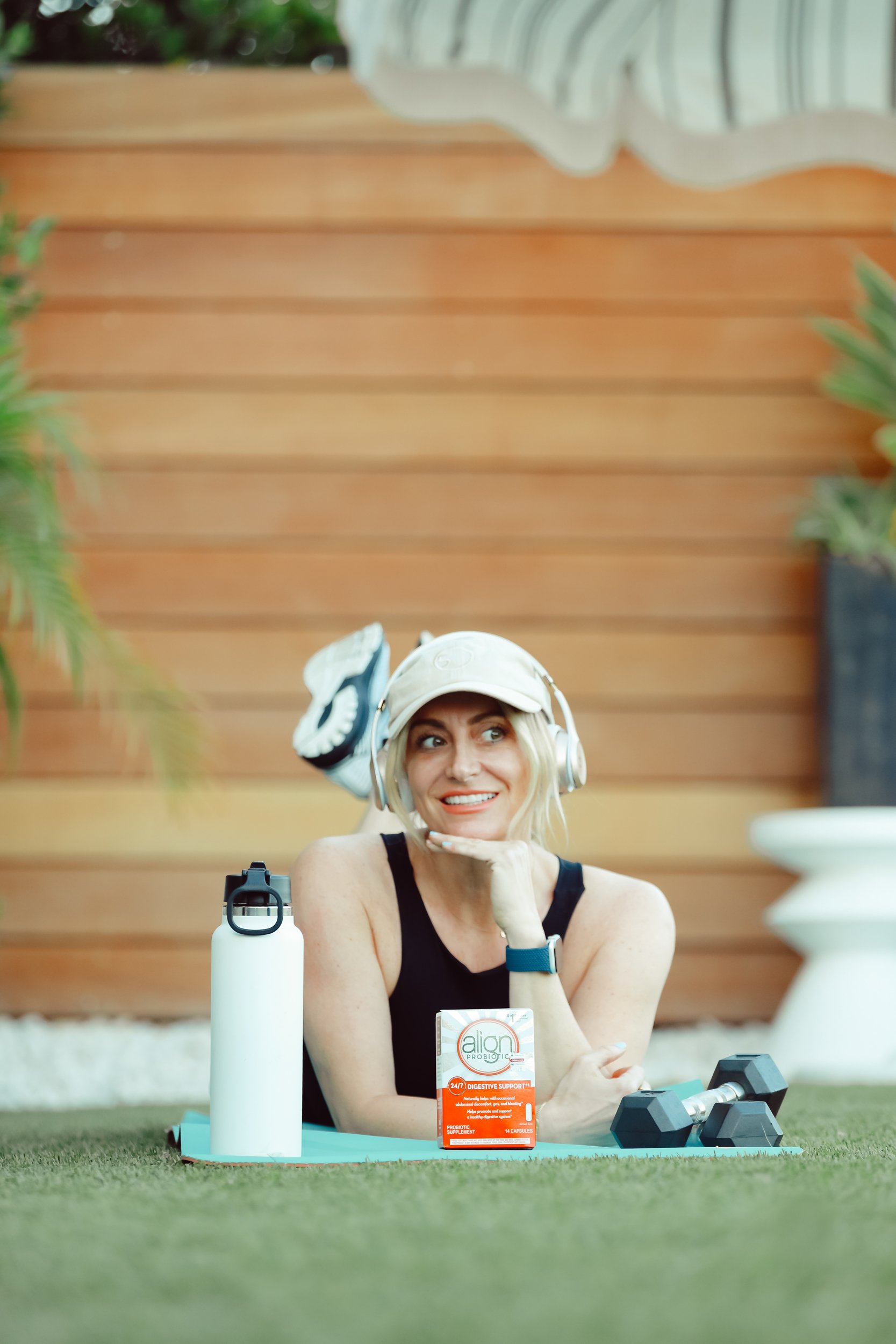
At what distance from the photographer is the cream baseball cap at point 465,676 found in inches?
60.8

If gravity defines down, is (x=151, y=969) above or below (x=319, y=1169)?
below

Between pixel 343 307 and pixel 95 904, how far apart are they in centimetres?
181

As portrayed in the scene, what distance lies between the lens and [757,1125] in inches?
51.8

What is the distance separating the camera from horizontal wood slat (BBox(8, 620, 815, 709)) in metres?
3.87

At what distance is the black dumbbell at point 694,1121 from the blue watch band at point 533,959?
0.16 metres

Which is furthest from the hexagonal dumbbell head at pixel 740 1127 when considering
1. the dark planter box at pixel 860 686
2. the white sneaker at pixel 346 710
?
the dark planter box at pixel 860 686

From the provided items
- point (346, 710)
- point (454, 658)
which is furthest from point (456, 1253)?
point (346, 710)

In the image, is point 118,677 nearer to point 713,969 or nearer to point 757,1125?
point 713,969

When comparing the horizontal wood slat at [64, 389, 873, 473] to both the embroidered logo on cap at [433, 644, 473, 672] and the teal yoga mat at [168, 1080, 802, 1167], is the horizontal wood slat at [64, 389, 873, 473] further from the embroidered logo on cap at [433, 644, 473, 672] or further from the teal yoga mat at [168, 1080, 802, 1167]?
the teal yoga mat at [168, 1080, 802, 1167]

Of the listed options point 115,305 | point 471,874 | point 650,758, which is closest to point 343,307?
point 115,305

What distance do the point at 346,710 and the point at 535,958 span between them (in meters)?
0.79

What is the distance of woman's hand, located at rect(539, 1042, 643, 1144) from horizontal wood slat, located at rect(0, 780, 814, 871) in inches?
94.4

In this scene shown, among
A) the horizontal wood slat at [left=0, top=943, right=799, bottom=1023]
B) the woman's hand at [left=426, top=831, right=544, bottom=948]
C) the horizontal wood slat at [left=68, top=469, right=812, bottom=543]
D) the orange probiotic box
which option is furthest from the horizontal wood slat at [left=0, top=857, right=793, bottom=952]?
the orange probiotic box

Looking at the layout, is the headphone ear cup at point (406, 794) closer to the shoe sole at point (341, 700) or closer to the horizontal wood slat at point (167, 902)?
the shoe sole at point (341, 700)
